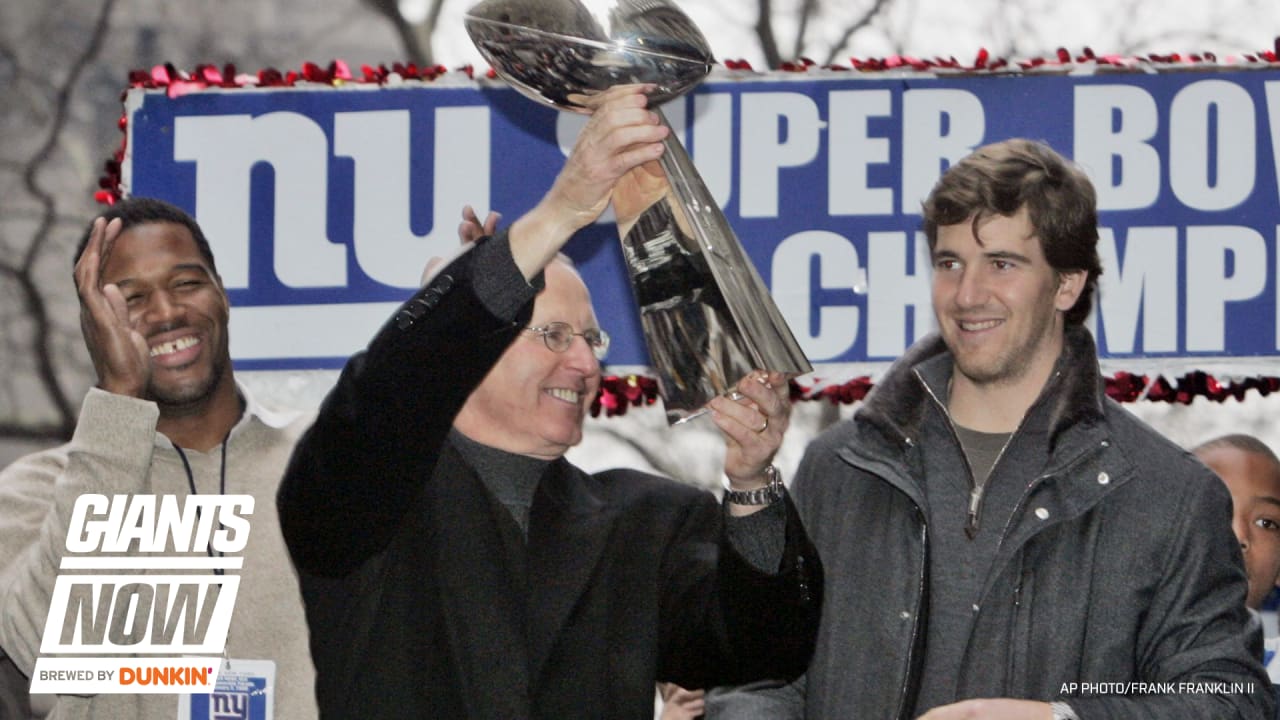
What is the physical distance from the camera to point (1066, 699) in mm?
1920

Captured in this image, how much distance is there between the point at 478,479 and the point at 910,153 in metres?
1.40

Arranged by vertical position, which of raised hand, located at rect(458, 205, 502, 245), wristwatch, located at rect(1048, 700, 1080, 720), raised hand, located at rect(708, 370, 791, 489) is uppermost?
raised hand, located at rect(458, 205, 502, 245)

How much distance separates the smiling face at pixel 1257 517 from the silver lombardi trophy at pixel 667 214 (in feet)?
5.01

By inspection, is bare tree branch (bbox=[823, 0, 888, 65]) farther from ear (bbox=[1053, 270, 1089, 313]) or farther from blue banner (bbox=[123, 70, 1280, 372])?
ear (bbox=[1053, 270, 1089, 313])

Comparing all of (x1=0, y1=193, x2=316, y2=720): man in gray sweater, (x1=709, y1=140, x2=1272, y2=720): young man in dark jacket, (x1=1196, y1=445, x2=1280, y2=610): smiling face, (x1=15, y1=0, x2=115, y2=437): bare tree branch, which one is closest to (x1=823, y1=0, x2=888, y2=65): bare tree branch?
(x1=709, y1=140, x2=1272, y2=720): young man in dark jacket

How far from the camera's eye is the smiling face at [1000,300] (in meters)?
2.13

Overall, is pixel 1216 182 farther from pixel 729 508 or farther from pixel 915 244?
pixel 729 508

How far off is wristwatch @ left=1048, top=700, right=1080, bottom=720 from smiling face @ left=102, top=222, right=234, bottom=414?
70.9 inches

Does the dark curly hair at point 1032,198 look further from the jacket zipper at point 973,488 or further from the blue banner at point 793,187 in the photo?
the blue banner at point 793,187

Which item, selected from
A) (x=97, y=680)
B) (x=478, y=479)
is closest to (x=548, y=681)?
(x=478, y=479)

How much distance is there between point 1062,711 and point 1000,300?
0.60 metres

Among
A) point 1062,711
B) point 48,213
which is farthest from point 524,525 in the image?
point 48,213

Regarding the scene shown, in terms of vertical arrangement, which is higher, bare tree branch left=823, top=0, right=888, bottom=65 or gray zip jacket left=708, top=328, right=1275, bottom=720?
bare tree branch left=823, top=0, right=888, bottom=65

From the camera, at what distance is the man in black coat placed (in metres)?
1.66
